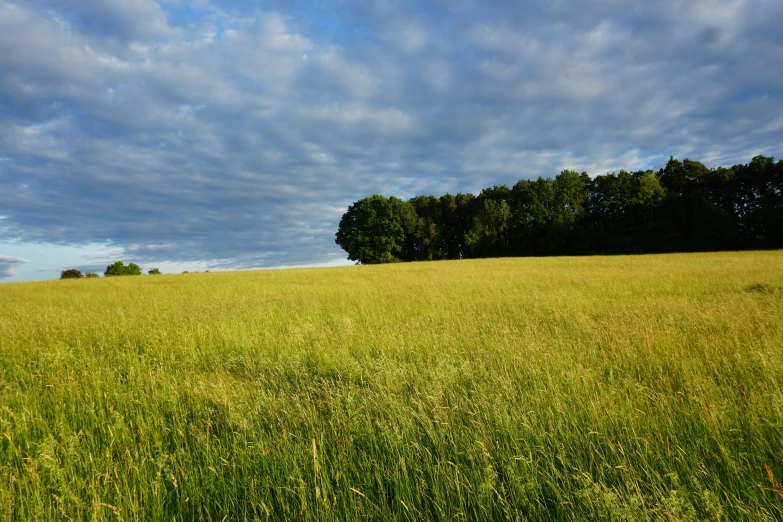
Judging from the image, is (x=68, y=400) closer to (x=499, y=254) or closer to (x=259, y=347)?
(x=259, y=347)

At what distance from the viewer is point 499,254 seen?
205ft

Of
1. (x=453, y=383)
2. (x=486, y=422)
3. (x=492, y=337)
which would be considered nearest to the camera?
(x=486, y=422)

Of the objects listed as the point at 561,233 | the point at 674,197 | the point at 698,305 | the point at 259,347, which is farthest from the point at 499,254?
the point at 259,347

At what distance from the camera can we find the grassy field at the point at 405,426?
7.06 feet

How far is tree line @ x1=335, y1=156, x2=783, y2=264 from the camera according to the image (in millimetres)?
47406

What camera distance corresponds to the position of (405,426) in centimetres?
288

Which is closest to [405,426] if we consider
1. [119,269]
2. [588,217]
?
[119,269]

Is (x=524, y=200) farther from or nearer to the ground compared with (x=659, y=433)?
farther from the ground

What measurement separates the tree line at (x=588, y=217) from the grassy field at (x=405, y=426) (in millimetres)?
53752

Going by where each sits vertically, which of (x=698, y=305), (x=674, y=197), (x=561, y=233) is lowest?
(x=698, y=305)

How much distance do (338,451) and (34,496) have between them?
1.99 meters

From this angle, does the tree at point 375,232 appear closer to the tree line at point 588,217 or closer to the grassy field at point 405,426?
the tree line at point 588,217

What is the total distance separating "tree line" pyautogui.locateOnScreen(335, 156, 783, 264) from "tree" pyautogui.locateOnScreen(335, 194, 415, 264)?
180mm

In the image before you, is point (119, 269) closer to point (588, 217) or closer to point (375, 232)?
point (375, 232)
